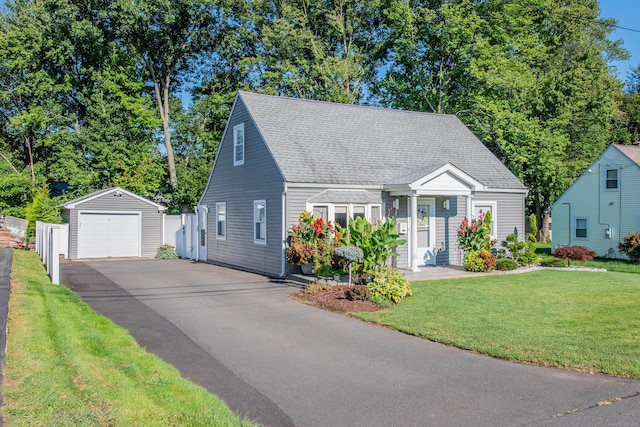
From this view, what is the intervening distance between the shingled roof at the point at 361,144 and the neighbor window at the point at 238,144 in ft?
4.29

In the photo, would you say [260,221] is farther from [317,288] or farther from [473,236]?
[473,236]

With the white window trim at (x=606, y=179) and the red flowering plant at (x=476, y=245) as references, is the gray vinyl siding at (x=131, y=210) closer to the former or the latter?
the red flowering plant at (x=476, y=245)

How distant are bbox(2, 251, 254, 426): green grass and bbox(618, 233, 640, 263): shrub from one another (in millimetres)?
22149

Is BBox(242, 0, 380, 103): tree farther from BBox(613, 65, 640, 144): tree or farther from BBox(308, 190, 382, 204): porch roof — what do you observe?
BBox(613, 65, 640, 144): tree

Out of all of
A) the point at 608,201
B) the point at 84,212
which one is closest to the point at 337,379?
the point at 84,212

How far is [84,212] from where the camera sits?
24609 mm

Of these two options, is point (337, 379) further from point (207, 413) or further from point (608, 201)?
point (608, 201)

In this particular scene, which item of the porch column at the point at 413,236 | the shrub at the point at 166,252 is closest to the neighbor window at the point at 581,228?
the porch column at the point at 413,236

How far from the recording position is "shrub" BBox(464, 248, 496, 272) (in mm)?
17000

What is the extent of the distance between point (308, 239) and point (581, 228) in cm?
1855

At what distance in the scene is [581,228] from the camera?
90.9ft

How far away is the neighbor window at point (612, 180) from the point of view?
85.0 ft

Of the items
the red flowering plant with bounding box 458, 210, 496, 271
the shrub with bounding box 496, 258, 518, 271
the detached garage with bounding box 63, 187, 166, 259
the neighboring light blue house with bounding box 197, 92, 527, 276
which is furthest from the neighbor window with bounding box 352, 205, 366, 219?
the detached garage with bounding box 63, 187, 166, 259

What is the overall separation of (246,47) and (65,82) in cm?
1224
